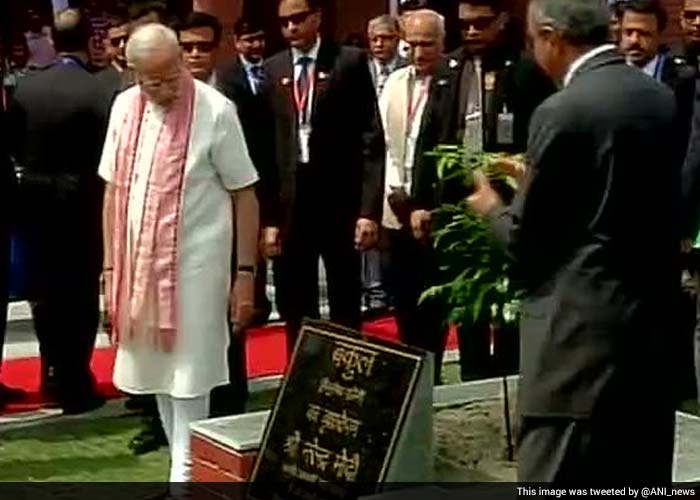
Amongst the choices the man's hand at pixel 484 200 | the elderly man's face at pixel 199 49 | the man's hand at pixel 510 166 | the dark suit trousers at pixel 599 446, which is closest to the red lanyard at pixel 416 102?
the elderly man's face at pixel 199 49

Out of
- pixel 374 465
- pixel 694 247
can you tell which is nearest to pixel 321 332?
pixel 374 465

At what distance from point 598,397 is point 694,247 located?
101 inches

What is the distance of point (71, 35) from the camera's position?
373 inches

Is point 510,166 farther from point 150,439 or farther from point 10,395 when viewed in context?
point 10,395

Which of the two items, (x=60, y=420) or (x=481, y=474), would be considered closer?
(x=481, y=474)

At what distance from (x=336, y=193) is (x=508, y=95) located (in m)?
1.32

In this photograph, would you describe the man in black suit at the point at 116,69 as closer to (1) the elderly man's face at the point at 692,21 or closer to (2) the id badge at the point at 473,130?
(2) the id badge at the point at 473,130

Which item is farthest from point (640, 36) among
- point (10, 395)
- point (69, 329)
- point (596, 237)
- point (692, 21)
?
A: point (596, 237)

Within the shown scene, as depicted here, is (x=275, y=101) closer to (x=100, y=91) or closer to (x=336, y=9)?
(x=100, y=91)

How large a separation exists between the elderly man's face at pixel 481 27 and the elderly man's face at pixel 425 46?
64cm

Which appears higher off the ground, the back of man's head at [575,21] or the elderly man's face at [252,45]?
the back of man's head at [575,21]

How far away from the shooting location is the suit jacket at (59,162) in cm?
923

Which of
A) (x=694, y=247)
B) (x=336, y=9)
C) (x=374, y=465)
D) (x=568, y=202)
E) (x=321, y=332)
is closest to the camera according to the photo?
(x=568, y=202)

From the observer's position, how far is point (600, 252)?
192 inches
